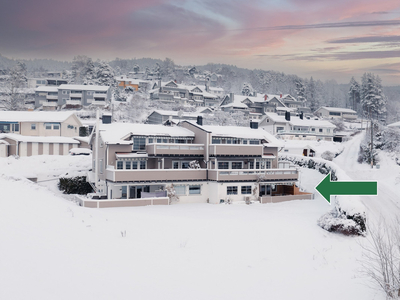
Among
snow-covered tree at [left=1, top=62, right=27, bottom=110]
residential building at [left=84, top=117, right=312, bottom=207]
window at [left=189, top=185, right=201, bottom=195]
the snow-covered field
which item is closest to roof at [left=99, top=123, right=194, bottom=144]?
residential building at [left=84, top=117, right=312, bottom=207]

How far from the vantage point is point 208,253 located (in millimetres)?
18938

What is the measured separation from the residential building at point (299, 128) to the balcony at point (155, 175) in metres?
53.0

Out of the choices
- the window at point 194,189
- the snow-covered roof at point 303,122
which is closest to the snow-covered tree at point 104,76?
the snow-covered roof at point 303,122

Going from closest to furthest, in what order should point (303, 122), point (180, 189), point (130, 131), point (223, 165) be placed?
point (180, 189) → point (130, 131) → point (223, 165) → point (303, 122)

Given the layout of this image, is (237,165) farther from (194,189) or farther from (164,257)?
(164,257)

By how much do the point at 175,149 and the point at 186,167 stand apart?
8.96ft

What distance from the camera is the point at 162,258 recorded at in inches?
674

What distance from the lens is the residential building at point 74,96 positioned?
104 meters

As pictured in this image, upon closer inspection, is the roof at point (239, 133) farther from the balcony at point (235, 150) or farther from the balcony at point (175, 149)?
the balcony at point (175, 149)

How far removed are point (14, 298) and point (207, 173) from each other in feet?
96.3

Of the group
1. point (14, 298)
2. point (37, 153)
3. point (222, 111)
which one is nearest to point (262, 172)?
point (14, 298)

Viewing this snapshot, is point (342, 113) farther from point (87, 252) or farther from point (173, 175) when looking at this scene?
point (87, 252)

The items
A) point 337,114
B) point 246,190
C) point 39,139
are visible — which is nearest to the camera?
point 246,190

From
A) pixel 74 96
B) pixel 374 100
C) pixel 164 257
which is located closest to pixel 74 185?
pixel 164 257
